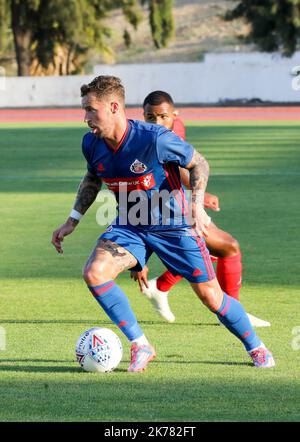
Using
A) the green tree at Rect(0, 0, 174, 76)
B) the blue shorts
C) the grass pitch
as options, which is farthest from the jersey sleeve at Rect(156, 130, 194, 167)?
the green tree at Rect(0, 0, 174, 76)

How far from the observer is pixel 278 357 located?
313 inches

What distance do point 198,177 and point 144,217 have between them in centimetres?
46

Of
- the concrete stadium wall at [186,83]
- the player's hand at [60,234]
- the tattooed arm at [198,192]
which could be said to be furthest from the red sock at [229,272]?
the concrete stadium wall at [186,83]

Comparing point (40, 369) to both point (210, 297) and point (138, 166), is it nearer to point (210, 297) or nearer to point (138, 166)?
point (210, 297)

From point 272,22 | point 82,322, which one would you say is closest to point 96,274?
point 82,322

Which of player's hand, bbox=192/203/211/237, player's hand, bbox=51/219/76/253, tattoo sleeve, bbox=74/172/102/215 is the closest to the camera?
player's hand, bbox=192/203/211/237

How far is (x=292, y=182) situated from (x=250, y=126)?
18061mm

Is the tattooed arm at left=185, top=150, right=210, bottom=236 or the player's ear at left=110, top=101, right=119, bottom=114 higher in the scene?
the player's ear at left=110, top=101, right=119, bottom=114

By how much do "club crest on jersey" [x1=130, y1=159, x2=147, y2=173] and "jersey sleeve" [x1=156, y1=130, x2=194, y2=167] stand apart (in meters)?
0.11

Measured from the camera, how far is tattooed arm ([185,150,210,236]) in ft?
24.0

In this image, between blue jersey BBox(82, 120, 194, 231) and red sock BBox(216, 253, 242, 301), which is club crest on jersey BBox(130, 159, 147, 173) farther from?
red sock BBox(216, 253, 242, 301)

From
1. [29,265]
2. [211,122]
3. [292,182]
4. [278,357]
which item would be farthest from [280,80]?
[278,357]

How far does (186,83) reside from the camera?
6234cm

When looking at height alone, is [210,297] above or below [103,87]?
below
